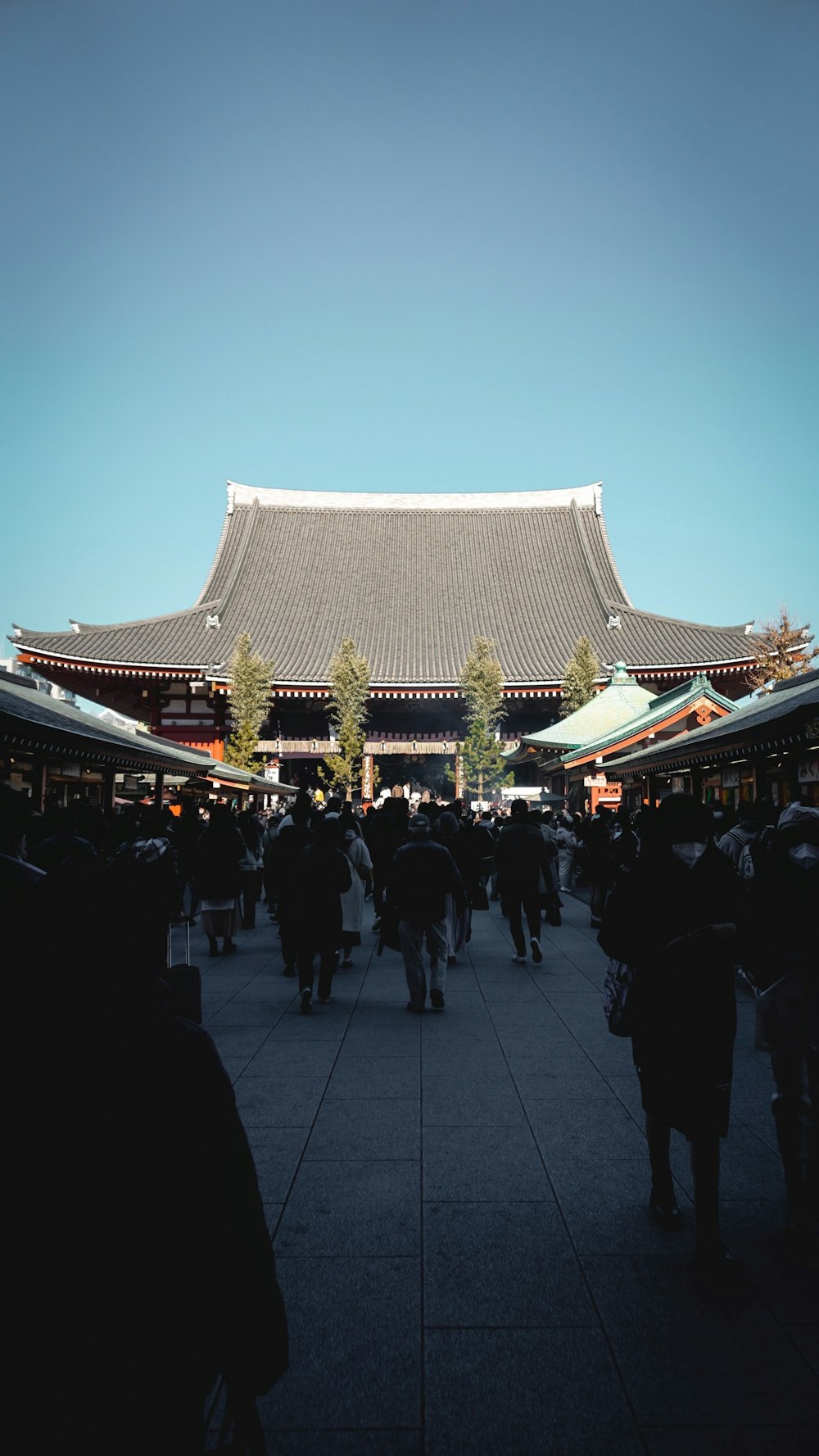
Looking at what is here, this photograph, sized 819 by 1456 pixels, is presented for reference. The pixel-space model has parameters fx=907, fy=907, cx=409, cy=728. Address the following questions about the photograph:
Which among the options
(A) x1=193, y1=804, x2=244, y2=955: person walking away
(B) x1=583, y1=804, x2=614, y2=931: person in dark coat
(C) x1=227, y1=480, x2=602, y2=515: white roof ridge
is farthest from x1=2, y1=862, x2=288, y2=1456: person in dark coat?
(C) x1=227, y1=480, x2=602, y2=515: white roof ridge

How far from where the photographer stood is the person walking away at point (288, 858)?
9.52m

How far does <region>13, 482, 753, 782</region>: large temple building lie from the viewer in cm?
3284

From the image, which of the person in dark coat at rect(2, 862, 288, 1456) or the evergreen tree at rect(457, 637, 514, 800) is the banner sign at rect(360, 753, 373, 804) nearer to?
the evergreen tree at rect(457, 637, 514, 800)

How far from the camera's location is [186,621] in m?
35.9

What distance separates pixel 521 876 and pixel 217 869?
352 centimetres

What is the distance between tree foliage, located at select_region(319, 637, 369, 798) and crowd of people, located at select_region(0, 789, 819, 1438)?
79.0 feet

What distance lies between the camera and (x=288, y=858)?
1065cm

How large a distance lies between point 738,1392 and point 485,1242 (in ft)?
3.85

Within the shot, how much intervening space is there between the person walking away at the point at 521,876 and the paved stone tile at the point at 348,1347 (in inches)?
266

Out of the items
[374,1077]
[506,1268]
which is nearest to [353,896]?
[374,1077]

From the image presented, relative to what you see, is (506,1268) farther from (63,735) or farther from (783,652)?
(783,652)

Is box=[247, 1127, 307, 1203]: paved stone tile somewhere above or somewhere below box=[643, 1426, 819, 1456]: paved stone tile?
above

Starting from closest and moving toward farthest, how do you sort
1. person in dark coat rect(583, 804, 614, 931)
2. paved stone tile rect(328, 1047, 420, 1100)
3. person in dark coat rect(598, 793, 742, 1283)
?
person in dark coat rect(598, 793, 742, 1283) < paved stone tile rect(328, 1047, 420, 1100) < person in dark coat rect(583, 804, 614, 931)

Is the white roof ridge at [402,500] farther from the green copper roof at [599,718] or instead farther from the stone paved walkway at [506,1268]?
the stone paved walkway at [506,1268]
